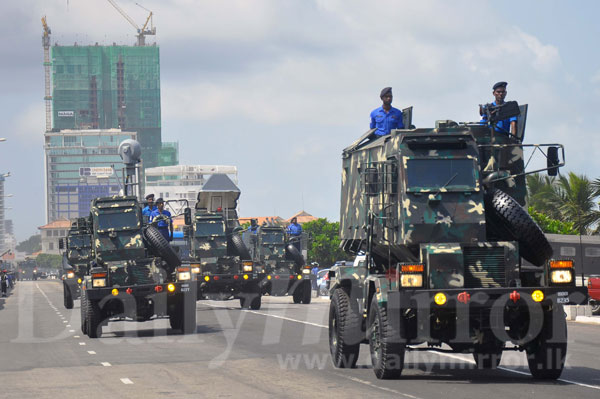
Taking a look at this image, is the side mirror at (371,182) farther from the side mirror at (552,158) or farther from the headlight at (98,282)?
the headlight at (98,282)

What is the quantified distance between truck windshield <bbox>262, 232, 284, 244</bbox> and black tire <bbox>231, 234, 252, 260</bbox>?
486 centimetres

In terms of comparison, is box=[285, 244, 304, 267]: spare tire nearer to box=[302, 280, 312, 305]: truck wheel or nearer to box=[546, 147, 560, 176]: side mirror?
box=[302, 280, 312, 305]: truck wheel

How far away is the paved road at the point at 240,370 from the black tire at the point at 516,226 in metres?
1.64

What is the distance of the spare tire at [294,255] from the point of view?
4100 cm

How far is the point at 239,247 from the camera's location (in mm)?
36250

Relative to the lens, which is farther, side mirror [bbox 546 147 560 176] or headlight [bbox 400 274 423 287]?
side mirror [bbox 546 147 560 176]

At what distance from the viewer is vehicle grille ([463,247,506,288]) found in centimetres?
1303

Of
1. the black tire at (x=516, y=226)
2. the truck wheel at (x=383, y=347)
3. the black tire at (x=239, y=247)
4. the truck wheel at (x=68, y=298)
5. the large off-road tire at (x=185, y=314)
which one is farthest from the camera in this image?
the truck wheel at (x=68, y=298)

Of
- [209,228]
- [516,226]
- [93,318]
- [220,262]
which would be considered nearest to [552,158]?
[516,226]

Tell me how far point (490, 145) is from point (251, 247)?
96.0 feet

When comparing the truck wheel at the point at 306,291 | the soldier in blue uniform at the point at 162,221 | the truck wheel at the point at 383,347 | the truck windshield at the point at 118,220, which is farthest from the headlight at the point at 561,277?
the truck wheel at the point at 306,291

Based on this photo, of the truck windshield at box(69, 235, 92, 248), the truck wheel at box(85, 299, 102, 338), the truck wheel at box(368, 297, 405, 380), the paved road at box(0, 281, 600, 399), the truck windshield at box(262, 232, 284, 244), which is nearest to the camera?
the paved road at box(0, 281, 600, 399)

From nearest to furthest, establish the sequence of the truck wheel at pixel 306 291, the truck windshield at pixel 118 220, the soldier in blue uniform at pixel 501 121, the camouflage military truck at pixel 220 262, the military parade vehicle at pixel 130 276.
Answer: the soldier in blue uniform at pixel 501 121 → the military parade vehicle at pixel 130 276 → the truck windshield at pixel 118 220 → the camouflage military truck at pixel 220 262 → the truck wheel at pixel 306 291

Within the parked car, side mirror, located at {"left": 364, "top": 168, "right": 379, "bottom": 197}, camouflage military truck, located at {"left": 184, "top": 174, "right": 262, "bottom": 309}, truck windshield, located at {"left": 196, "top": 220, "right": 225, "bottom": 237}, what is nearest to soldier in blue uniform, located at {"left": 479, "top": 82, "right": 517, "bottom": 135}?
side mirror, located at {"left": 364, "top": 168, "right": 379, "bottom": 197}
